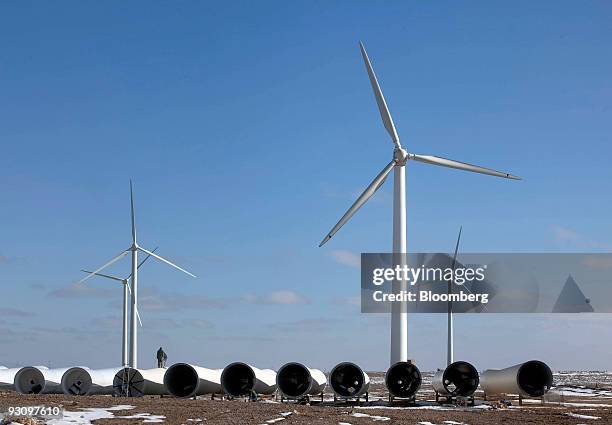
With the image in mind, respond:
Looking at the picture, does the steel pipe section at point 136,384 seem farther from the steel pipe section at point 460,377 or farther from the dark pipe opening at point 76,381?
the steel pipe section at point 460,377

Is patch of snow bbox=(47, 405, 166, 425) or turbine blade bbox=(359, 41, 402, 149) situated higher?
turbine blade bbox=(359, 41, 402, 149)

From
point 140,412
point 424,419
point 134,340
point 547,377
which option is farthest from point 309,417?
point 134,340

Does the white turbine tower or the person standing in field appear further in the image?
the person standing in field

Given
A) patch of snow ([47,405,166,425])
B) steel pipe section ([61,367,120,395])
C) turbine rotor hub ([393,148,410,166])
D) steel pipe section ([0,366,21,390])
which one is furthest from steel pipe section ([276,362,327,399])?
steel pipe section ([0,366,21,390])

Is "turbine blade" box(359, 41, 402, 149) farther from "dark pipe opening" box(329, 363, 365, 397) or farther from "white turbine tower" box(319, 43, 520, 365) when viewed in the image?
"dark pipe opening" box(329, 363, 365, 397)

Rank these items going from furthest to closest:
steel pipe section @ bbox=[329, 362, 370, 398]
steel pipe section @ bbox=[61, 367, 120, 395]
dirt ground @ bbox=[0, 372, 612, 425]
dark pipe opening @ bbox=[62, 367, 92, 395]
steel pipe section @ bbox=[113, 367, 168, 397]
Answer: dark pipe opening @ bbox=[62, 367, 92, 395]
steel pipe section @ bbox=[61, 367, 120, 395]
steel pipe section @ bbox=[113, 367, 168, 397]
steel pipe section @ bbox=[329, 362, 370, 398]
dirt ground @ bbox=[0, 372, 612, 425]

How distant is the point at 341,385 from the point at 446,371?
6603 mm

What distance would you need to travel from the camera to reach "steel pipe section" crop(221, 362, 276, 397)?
5088 centimetres

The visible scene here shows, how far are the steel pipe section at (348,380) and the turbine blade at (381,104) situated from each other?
54.3 feet

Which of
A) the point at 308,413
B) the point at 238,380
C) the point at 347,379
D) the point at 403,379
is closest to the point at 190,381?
the point at 238,380

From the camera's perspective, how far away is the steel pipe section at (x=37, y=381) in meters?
54.3

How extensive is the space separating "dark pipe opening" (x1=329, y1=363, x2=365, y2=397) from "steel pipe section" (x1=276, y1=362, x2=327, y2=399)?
1.64 m

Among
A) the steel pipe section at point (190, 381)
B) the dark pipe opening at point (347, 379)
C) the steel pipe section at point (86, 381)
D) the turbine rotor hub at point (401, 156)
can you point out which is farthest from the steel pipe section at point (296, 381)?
the turbine rotor hub at point (401, 156)

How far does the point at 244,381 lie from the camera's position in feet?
175
